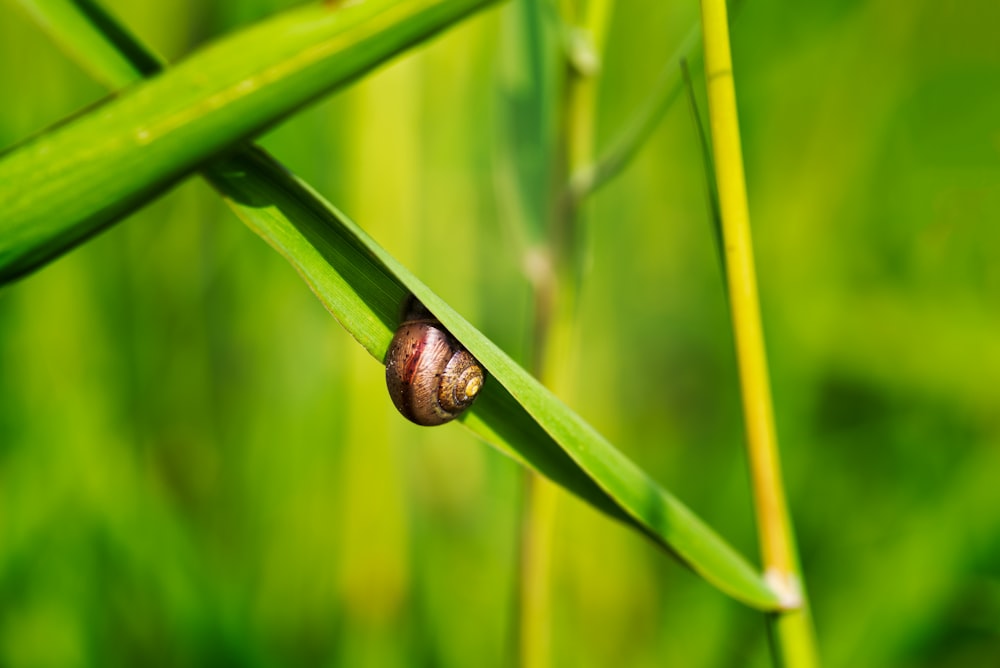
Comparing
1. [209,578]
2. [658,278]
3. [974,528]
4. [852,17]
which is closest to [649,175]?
[658,278]

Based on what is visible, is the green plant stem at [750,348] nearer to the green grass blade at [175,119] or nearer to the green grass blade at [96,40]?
the green grass blade at [175,119]

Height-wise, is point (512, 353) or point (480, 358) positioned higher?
point (480, 358)

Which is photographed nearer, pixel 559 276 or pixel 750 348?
pixel 750 348

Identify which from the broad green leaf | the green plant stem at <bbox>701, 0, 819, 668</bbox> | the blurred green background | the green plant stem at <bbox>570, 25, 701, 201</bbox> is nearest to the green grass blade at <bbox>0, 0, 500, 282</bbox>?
the broad green leaf

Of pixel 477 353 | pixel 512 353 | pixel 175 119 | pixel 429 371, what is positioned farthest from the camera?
pixel 512 353

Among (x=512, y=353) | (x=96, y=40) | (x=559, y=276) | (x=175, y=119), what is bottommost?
(x=512, y=353)

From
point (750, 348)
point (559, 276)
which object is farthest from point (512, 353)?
point (750, 348)

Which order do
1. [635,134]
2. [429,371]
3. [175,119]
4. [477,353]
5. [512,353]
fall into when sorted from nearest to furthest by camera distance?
[175,119], [477,353], [429,371], [635,134], [512,353]

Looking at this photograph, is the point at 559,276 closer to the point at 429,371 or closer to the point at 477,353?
the point at 429,371
